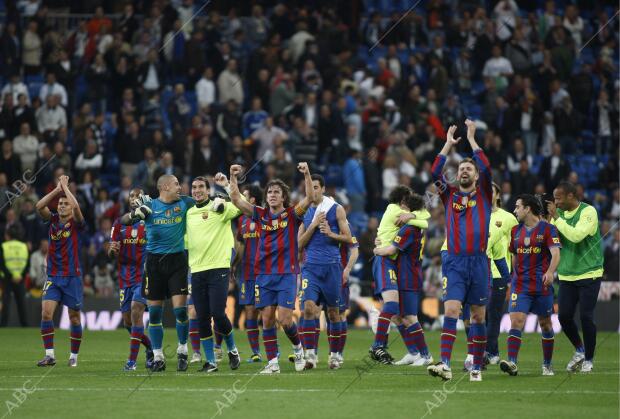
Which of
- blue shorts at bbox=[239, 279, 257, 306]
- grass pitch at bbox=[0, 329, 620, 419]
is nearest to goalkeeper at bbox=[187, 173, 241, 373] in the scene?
grass pitch at bbox=[0, 329, 620, 419]

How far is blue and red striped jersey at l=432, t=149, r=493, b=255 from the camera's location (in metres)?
13.8

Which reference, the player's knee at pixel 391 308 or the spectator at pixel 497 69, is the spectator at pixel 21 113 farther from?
the player's knee at pixel 391 308

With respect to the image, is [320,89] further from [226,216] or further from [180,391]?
[180,391]

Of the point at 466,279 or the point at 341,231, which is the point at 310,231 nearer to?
the point at 341,231

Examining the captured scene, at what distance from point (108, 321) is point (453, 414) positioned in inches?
658

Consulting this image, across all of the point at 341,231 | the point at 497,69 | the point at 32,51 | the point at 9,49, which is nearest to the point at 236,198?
the point at 341,231

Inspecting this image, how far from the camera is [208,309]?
→ 1529 cm

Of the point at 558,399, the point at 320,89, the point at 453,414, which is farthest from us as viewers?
the point at 320,89

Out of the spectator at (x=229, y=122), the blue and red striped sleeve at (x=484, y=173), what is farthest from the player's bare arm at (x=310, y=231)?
the spectator at (x=229, y=122)

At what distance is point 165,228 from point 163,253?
1.03 ft

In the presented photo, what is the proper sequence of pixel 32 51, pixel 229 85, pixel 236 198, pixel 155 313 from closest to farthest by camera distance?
1. pixel 236 198
2. pixel 155 313
3. pixel 229 85
4. pixel 32 51

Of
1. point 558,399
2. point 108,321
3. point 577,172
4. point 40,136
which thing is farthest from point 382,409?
point 577,172

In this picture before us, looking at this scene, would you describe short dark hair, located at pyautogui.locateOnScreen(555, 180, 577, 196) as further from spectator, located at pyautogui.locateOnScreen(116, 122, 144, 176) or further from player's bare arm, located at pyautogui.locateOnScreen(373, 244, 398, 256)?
spectator, located at pyautogui.locateOnScreen(116, 122, 144, 176)

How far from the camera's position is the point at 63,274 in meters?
17.1
